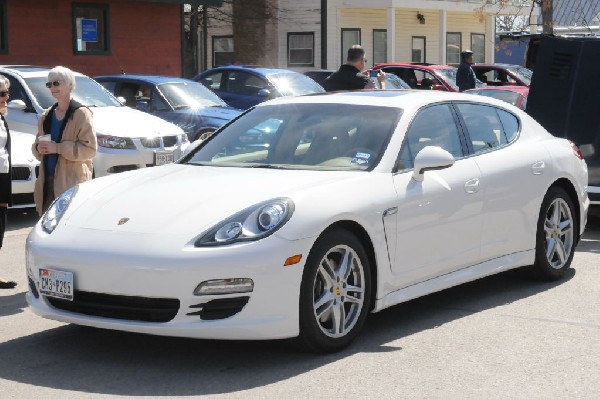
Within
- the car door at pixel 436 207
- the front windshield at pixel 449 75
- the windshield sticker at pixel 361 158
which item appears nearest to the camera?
the car door at pixel 436 207

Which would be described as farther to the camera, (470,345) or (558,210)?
(558,210)

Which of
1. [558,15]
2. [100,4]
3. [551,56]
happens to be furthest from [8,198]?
[558,15]

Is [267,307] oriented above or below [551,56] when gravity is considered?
below

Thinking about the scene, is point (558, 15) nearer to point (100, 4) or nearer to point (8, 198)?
point (100, 4)

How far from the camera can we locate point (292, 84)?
20.4 m

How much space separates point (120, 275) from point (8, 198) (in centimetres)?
267

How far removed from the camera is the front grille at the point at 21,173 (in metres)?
11.9

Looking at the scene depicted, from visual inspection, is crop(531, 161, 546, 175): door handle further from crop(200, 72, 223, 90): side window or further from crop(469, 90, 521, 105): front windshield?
crop(200, 72, 223, 90): side window

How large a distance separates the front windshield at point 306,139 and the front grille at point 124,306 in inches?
56.8

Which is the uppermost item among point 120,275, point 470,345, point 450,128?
point 450,128

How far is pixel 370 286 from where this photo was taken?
6.48m

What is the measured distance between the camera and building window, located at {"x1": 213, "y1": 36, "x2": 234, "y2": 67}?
42188mm

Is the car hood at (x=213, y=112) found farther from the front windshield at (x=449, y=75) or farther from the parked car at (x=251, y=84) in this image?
the front windshield at (x=449, y=75)

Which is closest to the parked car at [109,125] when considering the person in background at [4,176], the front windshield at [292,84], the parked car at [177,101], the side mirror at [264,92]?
the parked car at [177,101]
